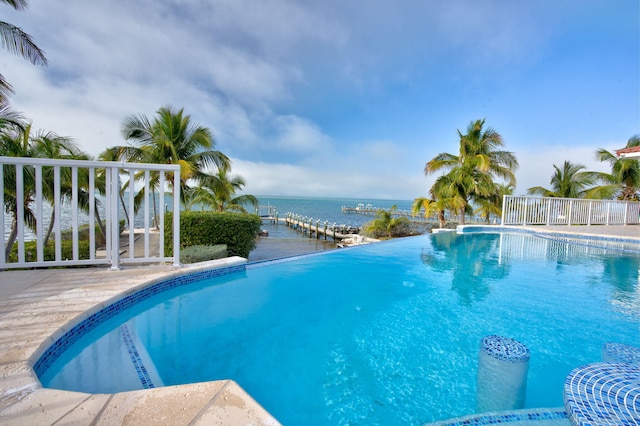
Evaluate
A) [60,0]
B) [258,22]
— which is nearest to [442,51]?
[258,22]

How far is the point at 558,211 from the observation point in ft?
42.2

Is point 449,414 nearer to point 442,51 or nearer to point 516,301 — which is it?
point 516,301

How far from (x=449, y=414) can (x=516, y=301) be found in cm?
331

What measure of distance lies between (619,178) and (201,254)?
20.6m

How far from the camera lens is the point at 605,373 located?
1.59 meters

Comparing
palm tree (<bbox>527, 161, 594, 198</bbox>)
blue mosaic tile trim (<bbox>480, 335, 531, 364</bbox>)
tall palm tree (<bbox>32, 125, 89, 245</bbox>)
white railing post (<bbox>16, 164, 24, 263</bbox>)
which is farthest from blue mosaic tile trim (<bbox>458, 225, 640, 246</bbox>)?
tall palm tree (<bbox>32, 125, 89, 245</bbox>)

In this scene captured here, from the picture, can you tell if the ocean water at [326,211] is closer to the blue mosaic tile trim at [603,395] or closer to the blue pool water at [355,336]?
the blue pool water at [355,336]

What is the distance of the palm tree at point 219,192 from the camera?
11.8m

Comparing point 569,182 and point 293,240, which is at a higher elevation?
point 569,182

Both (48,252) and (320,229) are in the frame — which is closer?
(48,252)

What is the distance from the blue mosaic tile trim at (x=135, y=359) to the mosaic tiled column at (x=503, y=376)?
2.54 meters

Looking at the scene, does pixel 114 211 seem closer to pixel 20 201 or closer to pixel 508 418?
pixel 20 201

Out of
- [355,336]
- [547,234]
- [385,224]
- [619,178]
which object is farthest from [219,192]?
[619,178]

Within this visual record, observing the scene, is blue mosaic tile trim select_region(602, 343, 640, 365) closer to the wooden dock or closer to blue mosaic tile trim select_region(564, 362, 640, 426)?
blue mosaic tile trim select_region(564, 362, 640, 426)
